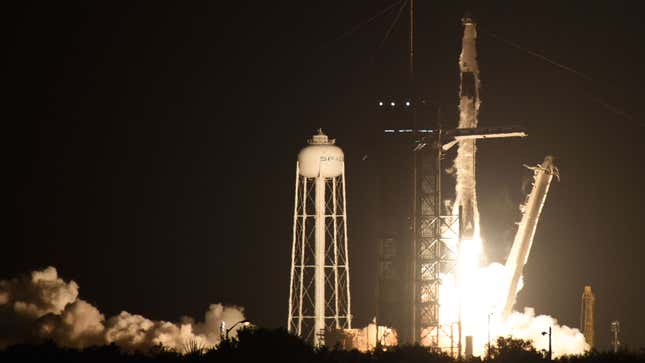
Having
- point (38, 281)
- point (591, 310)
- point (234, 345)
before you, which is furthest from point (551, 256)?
point (234, 345)

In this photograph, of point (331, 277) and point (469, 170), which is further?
point (331, 277)

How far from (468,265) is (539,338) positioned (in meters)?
6.78

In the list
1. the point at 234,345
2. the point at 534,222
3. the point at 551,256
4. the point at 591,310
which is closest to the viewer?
the point at 234,345

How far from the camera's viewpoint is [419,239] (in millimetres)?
102562

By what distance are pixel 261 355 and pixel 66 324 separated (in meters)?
33.6

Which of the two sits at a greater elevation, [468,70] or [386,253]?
[468,70]

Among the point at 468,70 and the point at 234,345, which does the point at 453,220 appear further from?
the point at 234,345

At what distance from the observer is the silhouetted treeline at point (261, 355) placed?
216 ft

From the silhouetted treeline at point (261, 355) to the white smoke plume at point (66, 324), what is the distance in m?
24.5

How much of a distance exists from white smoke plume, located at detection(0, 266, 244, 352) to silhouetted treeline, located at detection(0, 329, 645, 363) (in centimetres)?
2452

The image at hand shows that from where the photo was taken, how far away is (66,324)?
3964 inches

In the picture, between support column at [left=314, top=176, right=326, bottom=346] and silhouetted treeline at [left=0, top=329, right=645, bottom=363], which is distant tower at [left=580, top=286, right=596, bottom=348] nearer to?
support column at [left=314, top=176, right=326, bottom=346]

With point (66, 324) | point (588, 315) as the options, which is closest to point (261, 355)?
point (66, 324)

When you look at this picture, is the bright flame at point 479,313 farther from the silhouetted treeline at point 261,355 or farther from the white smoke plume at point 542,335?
the silhouetted treeline at point 261,355
